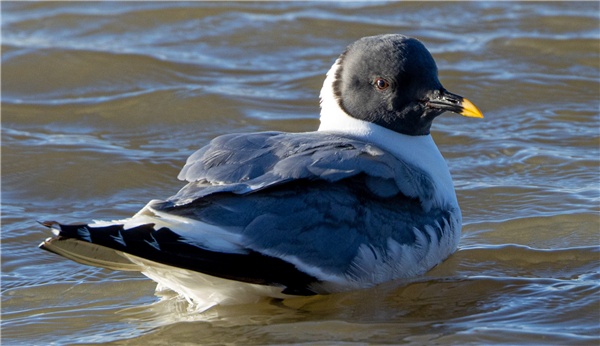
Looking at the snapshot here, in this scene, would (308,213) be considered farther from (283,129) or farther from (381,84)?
(283,129)

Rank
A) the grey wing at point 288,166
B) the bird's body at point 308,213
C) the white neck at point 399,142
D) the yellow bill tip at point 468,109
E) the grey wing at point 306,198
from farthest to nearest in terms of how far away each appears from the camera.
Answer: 1. the white neck at point 399,142
2. the yellow bill tip at point 468,109
3. the grey wing at point 288,166
4. the grey wing at point 306,198
5. the bird's body at point 308,213

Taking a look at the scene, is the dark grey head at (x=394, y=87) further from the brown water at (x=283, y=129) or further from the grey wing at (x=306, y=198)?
the brown water at (x=283, y=129)

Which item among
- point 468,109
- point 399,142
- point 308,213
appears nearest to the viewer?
point 308,213

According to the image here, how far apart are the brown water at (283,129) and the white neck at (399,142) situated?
1.57 feet

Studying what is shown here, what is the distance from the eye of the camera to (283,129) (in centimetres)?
709

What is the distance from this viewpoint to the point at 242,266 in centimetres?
359

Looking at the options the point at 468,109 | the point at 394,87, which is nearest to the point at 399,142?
the point at 394,87

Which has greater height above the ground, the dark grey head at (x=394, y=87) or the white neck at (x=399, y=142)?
the dark grey head at (x=394, y=87)

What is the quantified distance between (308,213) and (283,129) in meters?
3.33

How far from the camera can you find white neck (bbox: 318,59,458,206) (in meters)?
4.65

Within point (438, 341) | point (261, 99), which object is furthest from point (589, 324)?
point (261, 99)

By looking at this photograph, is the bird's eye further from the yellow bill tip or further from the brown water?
the brown water

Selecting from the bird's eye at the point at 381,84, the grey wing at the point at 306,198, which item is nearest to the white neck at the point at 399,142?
the bird's eye at the point at 381,84

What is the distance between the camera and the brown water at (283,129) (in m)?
4.00
